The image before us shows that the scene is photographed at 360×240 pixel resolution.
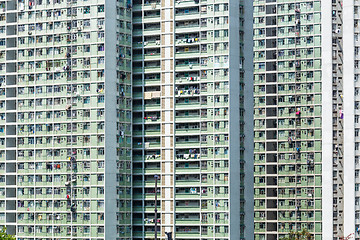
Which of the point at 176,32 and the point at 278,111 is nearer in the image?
the point at 176,32

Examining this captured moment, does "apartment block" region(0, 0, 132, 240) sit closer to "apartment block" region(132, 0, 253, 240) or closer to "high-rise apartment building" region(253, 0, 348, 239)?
"apartment block" region(132, 0, 253, 240)

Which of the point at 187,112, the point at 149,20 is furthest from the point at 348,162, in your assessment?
the point at 149,20

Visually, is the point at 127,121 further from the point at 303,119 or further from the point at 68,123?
the point at 303,119

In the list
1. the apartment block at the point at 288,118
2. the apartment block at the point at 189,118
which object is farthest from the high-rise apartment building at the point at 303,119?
the apartment block at the point at 189,118

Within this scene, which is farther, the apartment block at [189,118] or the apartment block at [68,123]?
the apartment block at [68,123]

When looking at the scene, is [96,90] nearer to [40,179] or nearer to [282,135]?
[40,179]

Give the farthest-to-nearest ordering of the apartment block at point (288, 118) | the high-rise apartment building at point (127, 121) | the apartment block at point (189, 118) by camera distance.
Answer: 1. the apartment block at point (288, 118)
2. the high-rise apartment building at point (127, 121)
3. the apartment block at point (189, 118)

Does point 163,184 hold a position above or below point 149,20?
below

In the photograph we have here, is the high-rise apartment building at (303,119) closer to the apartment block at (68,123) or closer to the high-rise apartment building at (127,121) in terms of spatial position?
the high-rise apartment building at (127,121)
